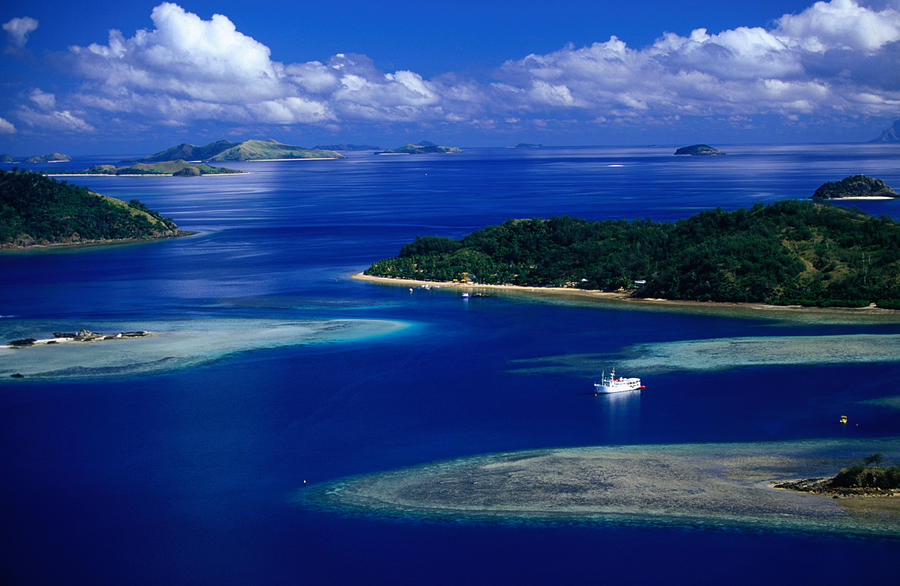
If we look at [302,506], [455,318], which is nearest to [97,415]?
[302,506]

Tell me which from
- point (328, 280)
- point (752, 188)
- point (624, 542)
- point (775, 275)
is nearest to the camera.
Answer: point (624, 542)

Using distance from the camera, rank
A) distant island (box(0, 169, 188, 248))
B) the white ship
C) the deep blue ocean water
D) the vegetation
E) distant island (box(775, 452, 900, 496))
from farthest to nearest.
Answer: distant island (box(0, 169, 188, 248)) < the white ship < the vegetation < distant island (box(775, 452, 900, 496)) < the deep blue ocean water

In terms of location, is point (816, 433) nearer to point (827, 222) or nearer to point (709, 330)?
point (709, 330)

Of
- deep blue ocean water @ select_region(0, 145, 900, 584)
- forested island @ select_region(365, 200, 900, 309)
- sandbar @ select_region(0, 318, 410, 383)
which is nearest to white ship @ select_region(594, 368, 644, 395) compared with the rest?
deep blue ocean water @ select_region(0, 145, 900, 584)

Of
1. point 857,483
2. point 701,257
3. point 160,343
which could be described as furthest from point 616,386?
point 701,257

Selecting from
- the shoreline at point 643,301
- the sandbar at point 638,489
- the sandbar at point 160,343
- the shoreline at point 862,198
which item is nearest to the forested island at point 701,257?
the shoreline at point 643,301

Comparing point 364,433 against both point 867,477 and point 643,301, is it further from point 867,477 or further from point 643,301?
point 643,301

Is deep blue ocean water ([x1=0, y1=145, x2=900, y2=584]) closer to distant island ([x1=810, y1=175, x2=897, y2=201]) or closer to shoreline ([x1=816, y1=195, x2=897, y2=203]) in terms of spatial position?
shoreline ([x1=816, y1=195, x2=897, y2=203])
